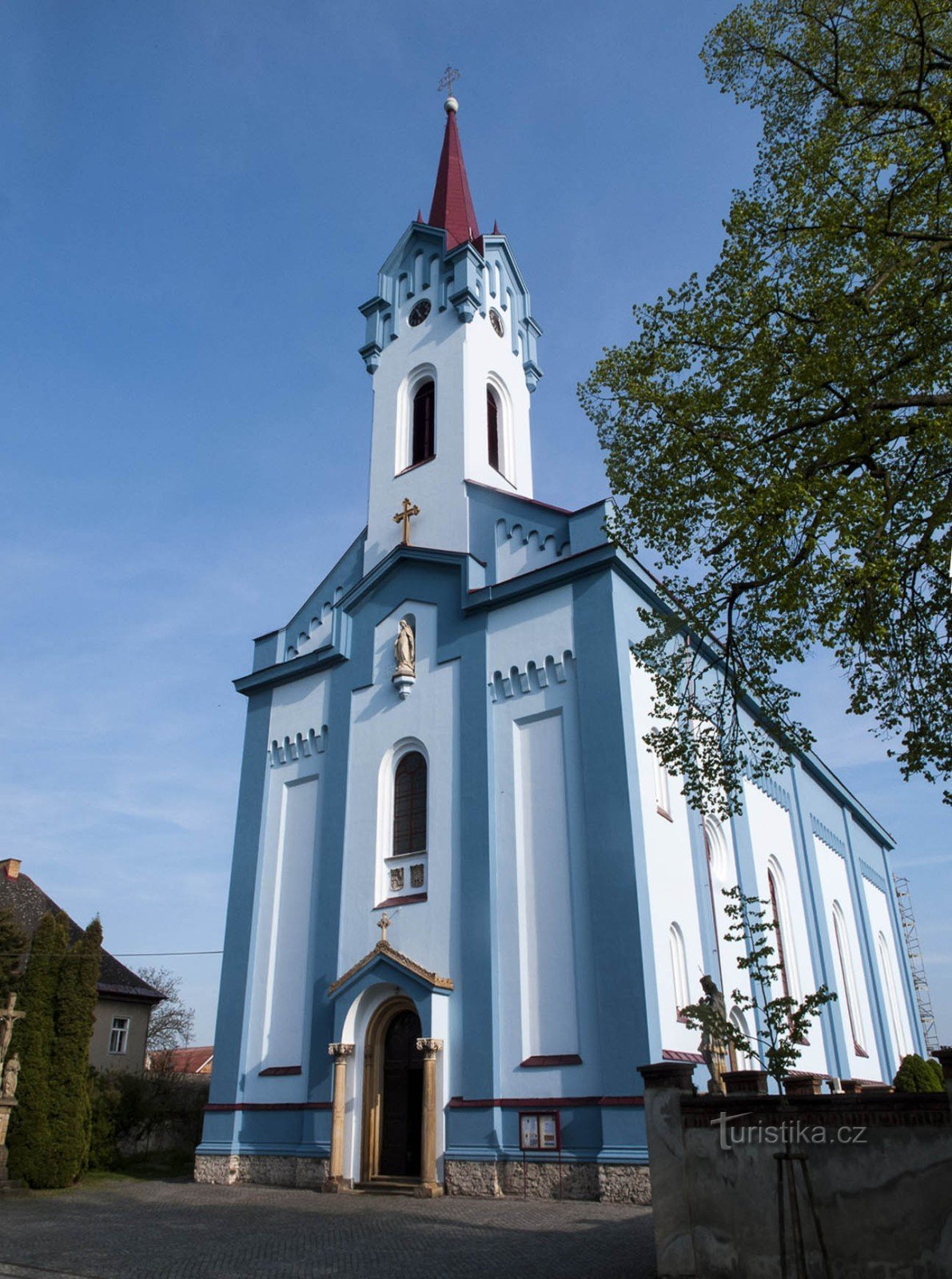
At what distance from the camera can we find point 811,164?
987cm

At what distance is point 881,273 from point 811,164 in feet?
4.78

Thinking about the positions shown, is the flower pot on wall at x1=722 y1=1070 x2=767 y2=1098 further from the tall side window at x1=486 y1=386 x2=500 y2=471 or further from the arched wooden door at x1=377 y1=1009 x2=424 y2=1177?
the tall side window at x1=486 y1=386 x2=500 y2=471

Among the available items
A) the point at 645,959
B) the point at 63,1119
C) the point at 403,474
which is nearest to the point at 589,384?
the point at 645,959

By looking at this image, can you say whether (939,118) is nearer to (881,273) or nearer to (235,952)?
(881,273)

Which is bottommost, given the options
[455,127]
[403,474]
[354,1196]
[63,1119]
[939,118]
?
[354,1196]

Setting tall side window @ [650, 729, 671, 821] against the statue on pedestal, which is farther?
tall side window @ [650, 729, 671, 821]

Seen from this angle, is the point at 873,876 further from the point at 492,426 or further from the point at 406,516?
the point at 406,516

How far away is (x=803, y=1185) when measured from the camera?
23.1 ft

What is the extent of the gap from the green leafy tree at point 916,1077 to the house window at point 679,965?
8787 mm

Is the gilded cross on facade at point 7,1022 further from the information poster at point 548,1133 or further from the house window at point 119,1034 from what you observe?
the house window at point 119,1034

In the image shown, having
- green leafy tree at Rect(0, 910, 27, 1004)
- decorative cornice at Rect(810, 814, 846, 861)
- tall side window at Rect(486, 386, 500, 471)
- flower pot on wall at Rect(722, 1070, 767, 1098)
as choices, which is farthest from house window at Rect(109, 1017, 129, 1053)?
flower pot on wall at Rect(722, 1070, 767, 1098)

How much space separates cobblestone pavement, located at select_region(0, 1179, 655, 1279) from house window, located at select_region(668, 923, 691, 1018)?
10.7 ft

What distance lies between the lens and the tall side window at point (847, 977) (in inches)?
1001

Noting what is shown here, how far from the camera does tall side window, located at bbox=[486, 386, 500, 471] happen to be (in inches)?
856
